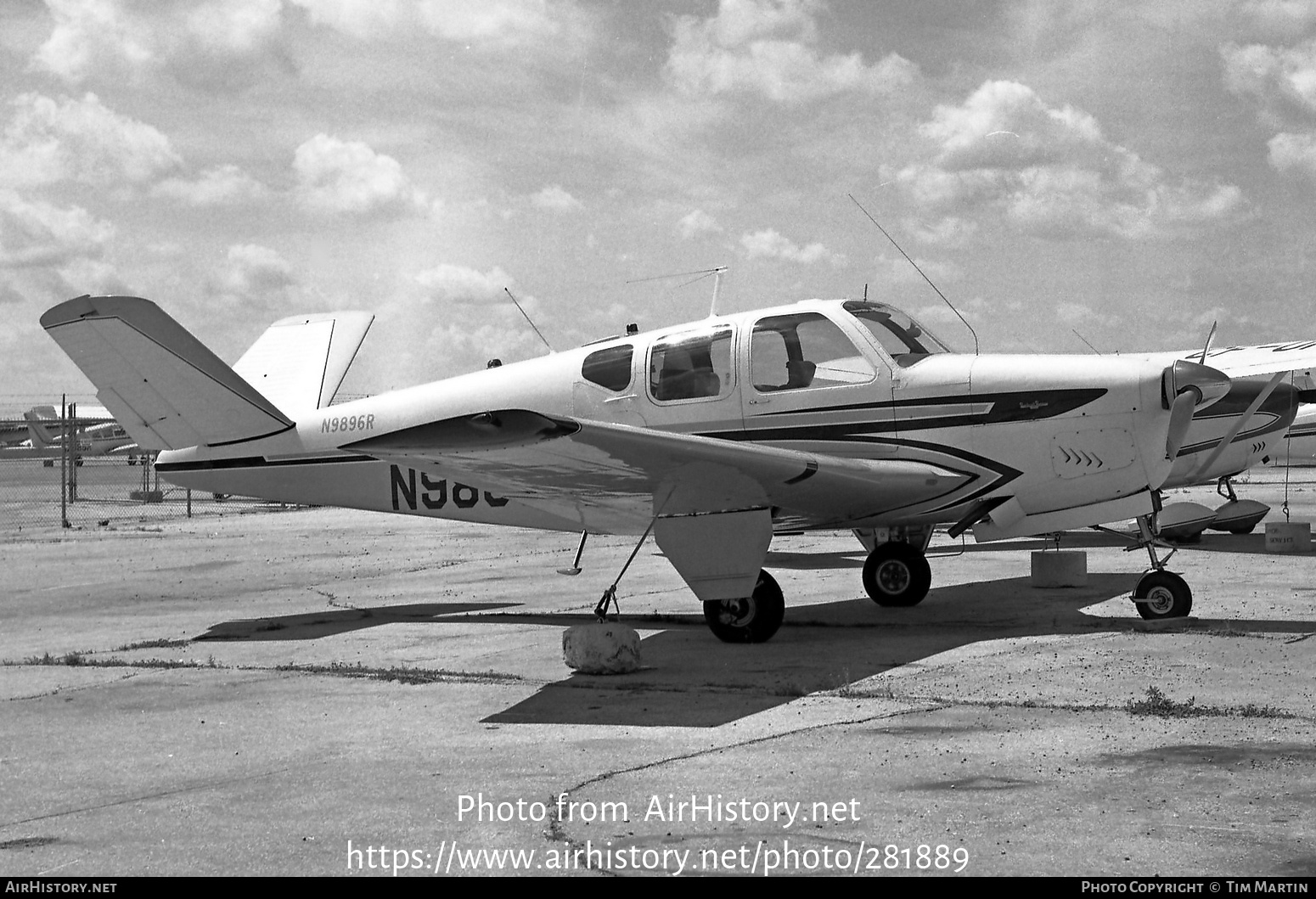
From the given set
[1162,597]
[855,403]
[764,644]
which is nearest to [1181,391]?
[1162,597]

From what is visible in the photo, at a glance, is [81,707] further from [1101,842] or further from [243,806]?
[1101,842]

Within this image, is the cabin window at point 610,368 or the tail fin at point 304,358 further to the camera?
the tail fin at point 304,358

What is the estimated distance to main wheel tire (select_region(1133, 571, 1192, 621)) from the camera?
8.92 meters

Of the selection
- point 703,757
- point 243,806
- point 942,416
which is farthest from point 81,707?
point 942,416

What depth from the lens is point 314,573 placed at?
1508 cm

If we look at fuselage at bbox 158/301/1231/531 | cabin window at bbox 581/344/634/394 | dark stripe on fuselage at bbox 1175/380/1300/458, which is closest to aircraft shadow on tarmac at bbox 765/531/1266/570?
dark stripe on fuselage at bbox 1175/380/1300/458

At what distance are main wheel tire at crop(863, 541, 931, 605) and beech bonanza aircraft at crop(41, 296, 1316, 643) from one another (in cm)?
2

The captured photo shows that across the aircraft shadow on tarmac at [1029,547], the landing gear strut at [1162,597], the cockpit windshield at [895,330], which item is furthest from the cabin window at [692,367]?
the aircraft shadow on tarmac at [1029,547]

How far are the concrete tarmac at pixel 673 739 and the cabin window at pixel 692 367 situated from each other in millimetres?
1875

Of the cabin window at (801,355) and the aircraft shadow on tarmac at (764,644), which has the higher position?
the cabin window at (801,355)

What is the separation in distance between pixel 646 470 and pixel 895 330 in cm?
303

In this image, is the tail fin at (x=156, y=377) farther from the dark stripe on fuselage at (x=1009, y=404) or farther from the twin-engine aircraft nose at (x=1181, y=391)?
the twin-engine aircraft nose at (x=1181, y=391)

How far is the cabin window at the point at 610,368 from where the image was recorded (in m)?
10.3
